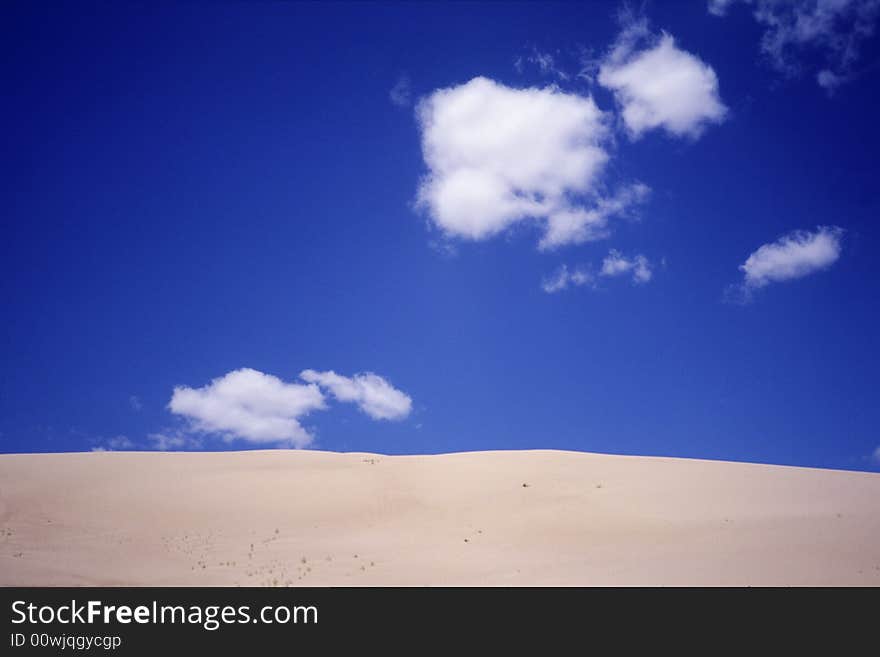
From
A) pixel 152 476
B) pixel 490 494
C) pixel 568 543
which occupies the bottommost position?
pixel 568 543

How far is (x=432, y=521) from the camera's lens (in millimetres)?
17469

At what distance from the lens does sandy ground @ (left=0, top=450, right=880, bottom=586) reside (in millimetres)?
12195

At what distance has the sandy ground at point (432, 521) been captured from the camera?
1220 cm

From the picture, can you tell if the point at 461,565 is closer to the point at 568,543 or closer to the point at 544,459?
the point at 568,543

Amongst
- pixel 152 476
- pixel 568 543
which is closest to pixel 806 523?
pixel 568 543

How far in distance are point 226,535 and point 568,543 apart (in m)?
9.50
